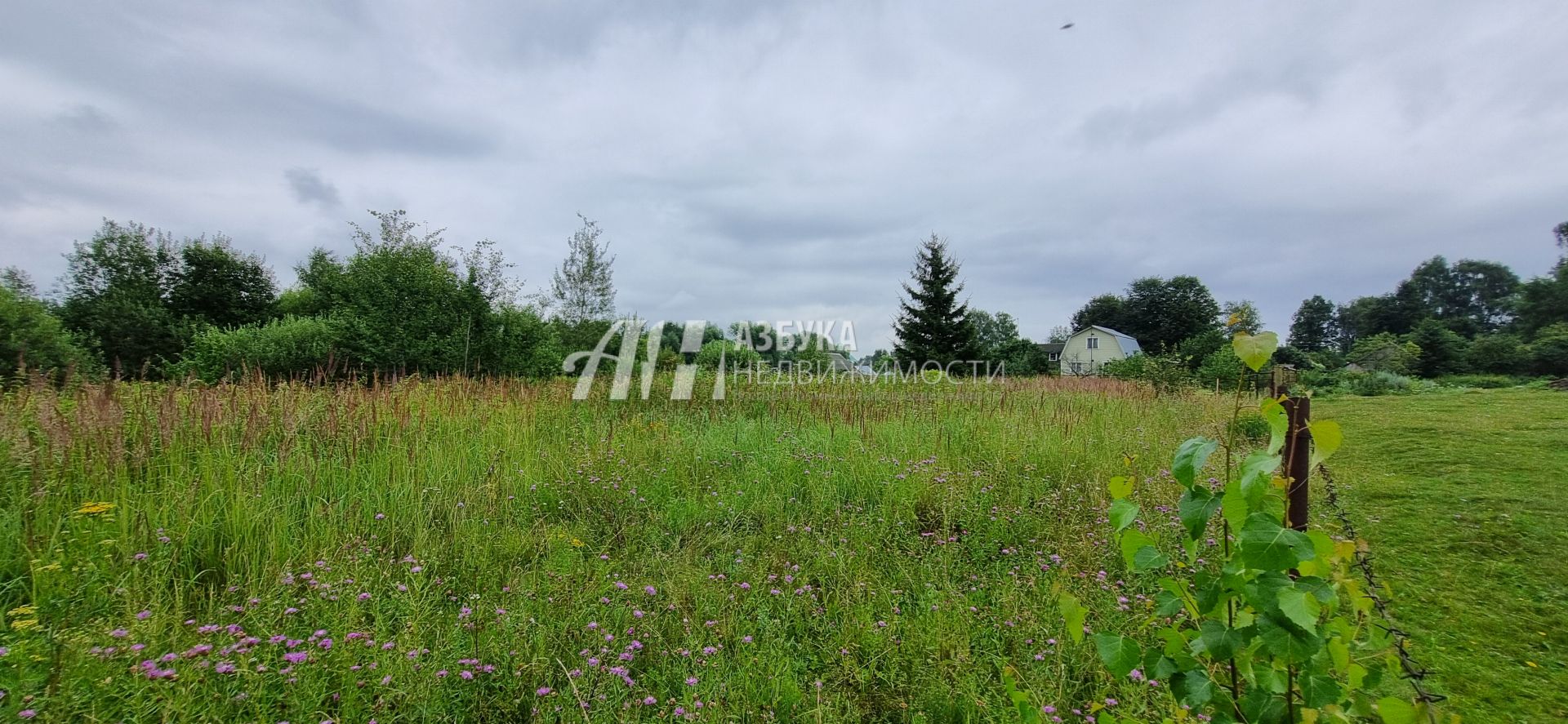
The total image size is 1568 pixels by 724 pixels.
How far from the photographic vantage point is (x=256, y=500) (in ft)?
8.39

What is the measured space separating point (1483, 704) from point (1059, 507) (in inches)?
70.7

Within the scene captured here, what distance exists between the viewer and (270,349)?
9297 millimetres

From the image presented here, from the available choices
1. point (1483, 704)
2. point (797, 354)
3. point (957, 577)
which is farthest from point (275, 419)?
point (797, 354)

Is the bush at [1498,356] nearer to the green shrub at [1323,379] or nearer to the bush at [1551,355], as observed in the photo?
the bush at [1551,355]

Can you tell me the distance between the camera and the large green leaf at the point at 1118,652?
94 cm

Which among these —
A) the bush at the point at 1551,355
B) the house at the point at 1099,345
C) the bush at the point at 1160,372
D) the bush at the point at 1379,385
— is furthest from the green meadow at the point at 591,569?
the house at the point at 1099,345

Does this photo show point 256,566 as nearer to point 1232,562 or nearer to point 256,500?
point 256,500

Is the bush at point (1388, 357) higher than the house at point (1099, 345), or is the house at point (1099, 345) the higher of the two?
the house at point (1099, 345)

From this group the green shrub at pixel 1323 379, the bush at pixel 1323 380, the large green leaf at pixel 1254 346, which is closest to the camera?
the large green leaf at pixel 1254 346

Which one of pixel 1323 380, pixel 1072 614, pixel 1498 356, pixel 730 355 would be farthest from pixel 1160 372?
pixel 1498 356

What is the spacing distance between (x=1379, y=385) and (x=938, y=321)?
13.2m

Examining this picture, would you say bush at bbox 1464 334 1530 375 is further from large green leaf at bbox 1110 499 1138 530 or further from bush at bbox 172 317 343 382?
bush at bbox 172 317 343 382

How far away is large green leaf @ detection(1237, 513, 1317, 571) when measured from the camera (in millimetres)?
792

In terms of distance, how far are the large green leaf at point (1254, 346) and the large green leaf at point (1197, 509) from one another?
24cm
